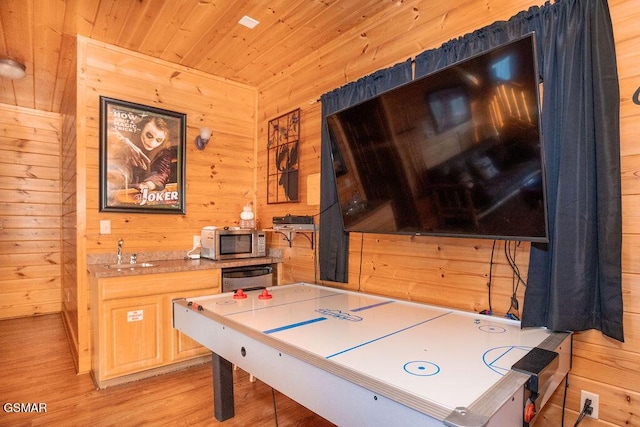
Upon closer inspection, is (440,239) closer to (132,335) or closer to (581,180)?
(581,180)

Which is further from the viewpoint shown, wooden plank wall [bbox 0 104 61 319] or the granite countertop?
wooden plank wall [bbox 0 104 61 319]

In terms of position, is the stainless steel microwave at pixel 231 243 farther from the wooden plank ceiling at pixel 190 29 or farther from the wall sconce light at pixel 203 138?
the wooden plank ceiling at pixel 190 29

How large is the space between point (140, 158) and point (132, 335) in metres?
1.52

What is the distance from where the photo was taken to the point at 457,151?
1.63 meters

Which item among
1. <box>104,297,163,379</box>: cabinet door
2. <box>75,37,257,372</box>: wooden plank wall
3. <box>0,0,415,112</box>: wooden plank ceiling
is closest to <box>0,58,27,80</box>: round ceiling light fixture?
<box>0,0,415,112</box>: wooden plank ceiling

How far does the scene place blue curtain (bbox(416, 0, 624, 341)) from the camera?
4.63 feet

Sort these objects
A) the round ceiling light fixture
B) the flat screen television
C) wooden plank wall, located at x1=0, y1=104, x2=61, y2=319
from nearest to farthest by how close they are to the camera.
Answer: the flat screen television
the round ceiling light fixture
wooden plank wall, located at x1=0, y1=104, x2=61, y2=319

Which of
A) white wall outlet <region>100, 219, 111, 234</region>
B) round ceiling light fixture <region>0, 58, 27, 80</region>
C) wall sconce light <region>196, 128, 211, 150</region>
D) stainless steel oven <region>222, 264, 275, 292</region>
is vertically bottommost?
stainless steel oven <region>222, 264, 275, 292</region>

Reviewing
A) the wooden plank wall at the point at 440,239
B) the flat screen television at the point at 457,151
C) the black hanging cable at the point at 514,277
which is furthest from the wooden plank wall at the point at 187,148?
the black hanging cable at the point at 514,277

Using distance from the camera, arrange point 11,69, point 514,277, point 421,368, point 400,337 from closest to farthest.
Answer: point 421,368
point 400,337
point 514,277
point 11,69

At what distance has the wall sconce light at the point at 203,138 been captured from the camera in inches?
133

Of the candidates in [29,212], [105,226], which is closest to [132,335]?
[105,226]

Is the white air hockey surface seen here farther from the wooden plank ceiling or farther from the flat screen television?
the wooden plank ceiling

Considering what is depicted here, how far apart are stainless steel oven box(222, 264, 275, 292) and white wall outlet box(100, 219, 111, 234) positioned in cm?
102
